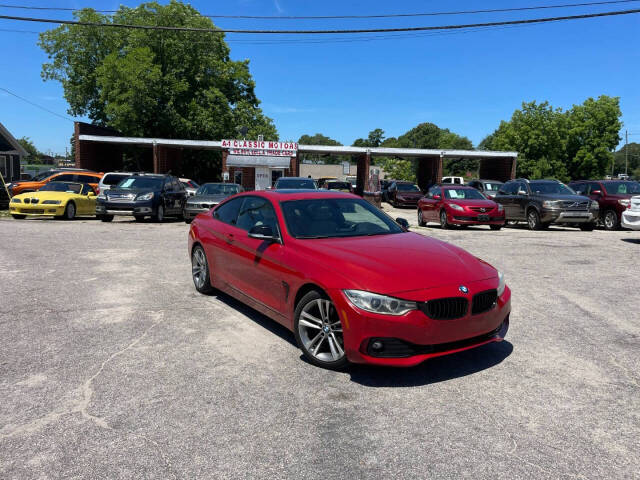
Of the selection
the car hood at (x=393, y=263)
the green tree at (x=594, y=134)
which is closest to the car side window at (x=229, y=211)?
the car hood at (x=393, y=263)

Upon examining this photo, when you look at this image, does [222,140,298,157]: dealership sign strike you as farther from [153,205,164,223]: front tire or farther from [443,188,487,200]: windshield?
[443,188,487,200]: windshield

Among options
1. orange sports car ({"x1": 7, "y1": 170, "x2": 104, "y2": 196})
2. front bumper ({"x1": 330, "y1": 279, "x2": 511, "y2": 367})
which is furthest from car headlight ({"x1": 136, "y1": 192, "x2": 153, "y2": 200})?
front bumper ({"x1": 330, "y1": 279, "x2": 511, "y2": 367})

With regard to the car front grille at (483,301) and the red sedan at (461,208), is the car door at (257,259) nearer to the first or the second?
the car front grille at (483,301)

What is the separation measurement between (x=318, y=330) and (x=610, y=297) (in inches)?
186

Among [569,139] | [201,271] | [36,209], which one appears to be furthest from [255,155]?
[569,139]

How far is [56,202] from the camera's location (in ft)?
57.2

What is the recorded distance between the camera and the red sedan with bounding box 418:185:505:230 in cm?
1642

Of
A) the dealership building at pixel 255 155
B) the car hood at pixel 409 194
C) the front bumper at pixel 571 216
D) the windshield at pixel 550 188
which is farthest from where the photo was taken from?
the dealership building at pixel 255 155

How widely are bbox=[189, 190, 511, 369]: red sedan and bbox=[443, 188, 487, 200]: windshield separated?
481 inches

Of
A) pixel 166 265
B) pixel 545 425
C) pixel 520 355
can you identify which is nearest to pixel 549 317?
pixel 520 355

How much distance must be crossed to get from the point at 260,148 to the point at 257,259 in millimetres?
27553

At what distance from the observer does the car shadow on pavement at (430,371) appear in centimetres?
397

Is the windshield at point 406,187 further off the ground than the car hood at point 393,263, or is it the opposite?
the windshield at point 406,187

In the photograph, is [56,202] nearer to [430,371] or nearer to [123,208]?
[123,208]
